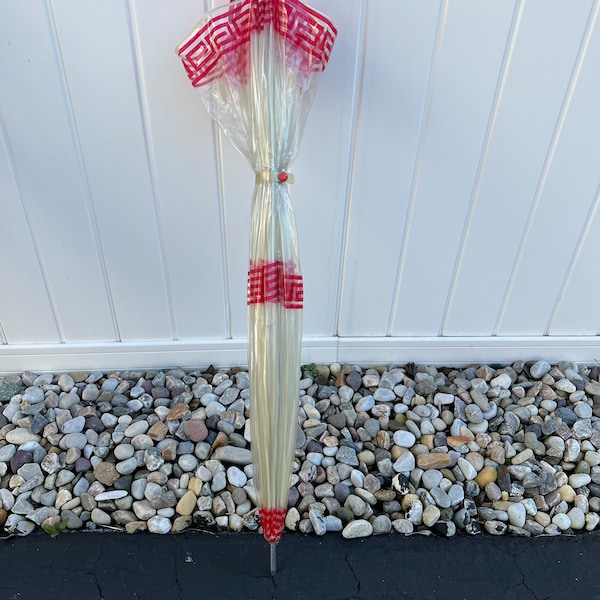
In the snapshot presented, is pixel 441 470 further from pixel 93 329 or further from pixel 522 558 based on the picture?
pixel 93 329

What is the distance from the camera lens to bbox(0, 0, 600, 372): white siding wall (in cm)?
112

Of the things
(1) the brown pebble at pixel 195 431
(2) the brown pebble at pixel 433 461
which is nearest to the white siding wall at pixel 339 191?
(1) the brown pebble at pixel 195 431

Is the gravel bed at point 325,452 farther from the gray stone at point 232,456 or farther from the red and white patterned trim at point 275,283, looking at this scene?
the red and white patterned trim at point 275,283

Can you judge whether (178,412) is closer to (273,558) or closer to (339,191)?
(273,558)

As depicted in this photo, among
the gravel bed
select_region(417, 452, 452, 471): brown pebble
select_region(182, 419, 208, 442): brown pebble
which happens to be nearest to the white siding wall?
the gravel bed

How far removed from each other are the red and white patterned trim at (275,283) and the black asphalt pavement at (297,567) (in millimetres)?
628

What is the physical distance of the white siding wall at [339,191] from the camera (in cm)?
112

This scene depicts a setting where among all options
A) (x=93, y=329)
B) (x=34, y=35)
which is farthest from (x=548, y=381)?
(x=34, y=35)

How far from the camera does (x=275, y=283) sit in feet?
3.16

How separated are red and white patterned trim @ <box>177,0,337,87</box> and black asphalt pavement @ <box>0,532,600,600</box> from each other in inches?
42.3

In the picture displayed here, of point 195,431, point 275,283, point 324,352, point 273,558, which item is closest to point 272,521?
point 273,558

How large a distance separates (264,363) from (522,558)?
2.65 ft

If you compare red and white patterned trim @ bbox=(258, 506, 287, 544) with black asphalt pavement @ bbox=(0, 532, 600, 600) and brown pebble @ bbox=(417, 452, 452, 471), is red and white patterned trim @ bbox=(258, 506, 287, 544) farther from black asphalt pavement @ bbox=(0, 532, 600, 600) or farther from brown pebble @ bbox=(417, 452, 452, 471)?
brown pebble @ bbox=(417, 452, 452, 471)

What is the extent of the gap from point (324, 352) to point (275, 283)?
646mm
